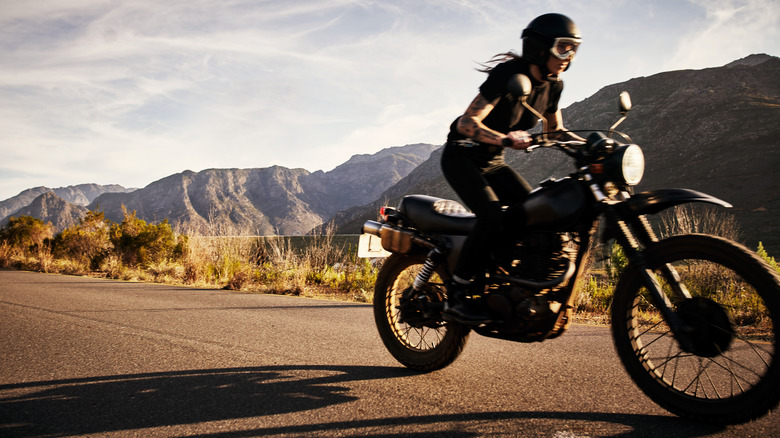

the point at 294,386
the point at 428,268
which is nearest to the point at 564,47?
the point at 428,268

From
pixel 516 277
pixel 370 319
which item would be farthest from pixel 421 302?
pixel 370 319

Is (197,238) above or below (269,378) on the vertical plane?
above

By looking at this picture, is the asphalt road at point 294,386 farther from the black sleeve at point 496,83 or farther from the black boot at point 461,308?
the black sleeve at point 496,83

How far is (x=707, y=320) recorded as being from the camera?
8.20 ft

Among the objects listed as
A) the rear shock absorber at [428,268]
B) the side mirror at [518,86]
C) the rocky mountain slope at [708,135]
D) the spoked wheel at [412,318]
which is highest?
the rocky mountain slope at [708,135]

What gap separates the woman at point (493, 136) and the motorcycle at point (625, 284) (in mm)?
118

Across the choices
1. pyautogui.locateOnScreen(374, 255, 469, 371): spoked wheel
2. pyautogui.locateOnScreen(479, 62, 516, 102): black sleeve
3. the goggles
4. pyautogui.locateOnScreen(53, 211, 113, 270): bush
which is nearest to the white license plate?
pyautogui.locateOnScreen(374, 255, 469, 371): spoked wheel

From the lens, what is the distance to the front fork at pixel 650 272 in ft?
8.46

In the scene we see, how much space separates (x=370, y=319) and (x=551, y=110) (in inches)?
132

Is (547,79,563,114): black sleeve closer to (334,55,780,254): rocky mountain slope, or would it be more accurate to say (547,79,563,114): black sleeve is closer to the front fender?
the front fender

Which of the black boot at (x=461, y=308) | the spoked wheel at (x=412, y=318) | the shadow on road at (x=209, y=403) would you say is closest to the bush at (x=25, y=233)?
the shadow on road at (x=209, y=403)

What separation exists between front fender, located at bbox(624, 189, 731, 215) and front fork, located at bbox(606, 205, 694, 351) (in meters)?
0.06

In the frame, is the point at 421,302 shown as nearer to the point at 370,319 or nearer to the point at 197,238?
the point at 370,319

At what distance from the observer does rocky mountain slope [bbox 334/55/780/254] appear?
77.1 m
